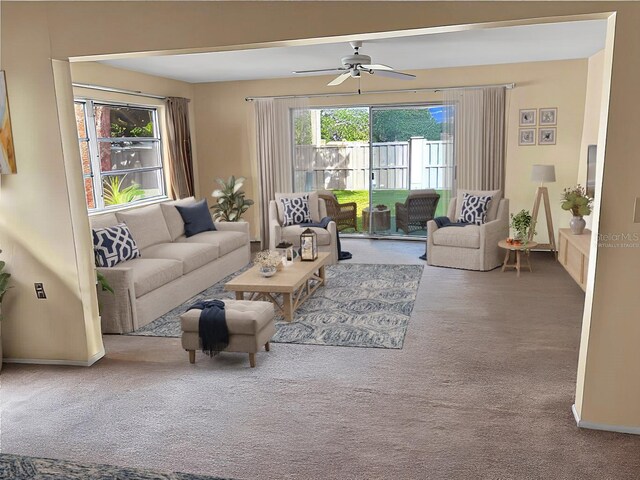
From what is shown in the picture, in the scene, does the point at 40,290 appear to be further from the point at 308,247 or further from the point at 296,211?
the point at 296,211

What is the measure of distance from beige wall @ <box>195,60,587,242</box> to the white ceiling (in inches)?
9.8

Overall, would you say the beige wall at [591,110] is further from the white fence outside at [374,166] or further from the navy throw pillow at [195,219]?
the navy throw pillow at [195,219]

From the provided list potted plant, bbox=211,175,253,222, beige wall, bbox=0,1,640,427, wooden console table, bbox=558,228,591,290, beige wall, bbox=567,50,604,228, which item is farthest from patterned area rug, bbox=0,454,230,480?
beige wall, bbox=567,50,604,228

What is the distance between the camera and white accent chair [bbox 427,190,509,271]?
6559 mm

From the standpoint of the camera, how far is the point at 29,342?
Result: 4109 millimetres

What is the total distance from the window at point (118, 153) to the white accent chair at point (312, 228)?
5.85 feet

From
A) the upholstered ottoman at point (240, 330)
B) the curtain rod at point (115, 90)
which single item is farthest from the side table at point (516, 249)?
the curtain rod at point (115, 90)

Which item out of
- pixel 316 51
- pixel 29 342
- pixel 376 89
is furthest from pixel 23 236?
pixel 376 89

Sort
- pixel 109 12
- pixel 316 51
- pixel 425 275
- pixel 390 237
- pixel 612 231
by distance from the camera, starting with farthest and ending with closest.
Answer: pixel 390 237 → pixel 425 275 → pixel 316 51 → pixel 109 12 → pixel 612 231

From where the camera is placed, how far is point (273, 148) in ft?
27.5

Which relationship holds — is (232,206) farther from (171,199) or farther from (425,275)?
(425,275)

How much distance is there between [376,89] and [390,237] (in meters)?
2.26

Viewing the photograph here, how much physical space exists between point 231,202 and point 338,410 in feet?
16.8

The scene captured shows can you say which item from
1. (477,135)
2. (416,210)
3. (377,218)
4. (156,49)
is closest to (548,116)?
(477,135)
